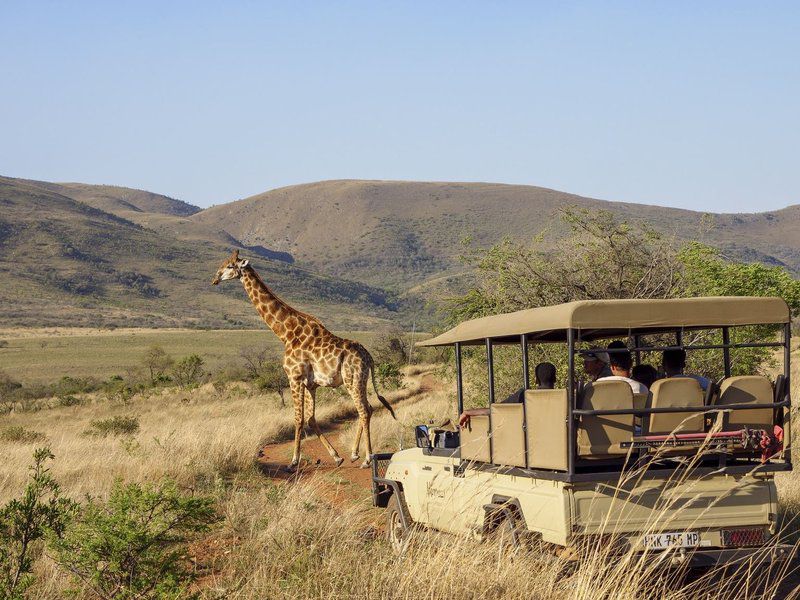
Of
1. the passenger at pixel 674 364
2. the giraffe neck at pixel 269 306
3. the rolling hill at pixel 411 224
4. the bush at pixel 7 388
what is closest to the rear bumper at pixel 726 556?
the passenger at pixel 674 364

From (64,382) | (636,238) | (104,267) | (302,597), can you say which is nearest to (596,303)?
(302,597)

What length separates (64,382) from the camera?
43.8m

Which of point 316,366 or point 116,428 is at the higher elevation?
point 316,366

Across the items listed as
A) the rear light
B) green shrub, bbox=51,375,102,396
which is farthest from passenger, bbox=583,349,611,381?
green shrub, bbox=51,375,102,396

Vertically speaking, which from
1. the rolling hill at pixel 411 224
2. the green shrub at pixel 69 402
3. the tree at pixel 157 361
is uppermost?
the rolling hill at pixel 411 224

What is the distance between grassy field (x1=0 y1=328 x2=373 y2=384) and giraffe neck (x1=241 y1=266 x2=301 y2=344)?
33295 millimetres

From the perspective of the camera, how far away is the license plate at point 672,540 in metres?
6.18

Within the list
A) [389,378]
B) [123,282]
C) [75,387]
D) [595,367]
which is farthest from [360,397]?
[123,282]

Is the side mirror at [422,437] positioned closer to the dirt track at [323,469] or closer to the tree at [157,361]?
the dirt track at [323,469]

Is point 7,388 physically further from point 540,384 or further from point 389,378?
point 540,384

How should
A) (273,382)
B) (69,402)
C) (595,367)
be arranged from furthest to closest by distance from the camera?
(69,402) < (273,382) < (595,367)

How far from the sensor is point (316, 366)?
1510 cm

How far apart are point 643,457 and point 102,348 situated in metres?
→ 67.1

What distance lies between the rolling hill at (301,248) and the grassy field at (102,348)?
6955 mm
